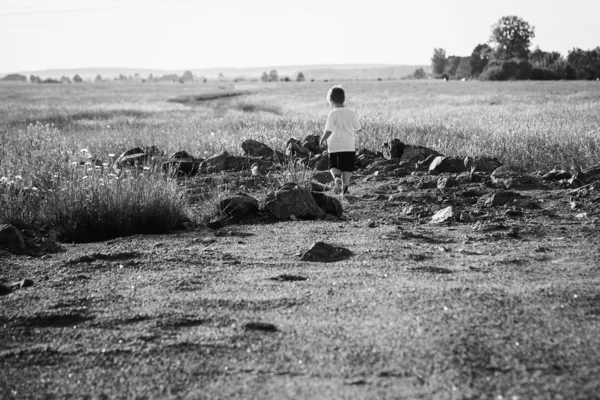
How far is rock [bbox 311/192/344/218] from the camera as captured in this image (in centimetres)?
823

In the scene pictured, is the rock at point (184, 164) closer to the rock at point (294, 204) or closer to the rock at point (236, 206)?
the rock at point (236, 206)

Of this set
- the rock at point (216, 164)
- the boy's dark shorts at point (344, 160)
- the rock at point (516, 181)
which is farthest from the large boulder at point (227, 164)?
the rock at point (516, 181)

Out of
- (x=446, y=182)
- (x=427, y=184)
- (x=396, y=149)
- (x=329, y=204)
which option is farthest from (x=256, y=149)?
(x=329, y=204)

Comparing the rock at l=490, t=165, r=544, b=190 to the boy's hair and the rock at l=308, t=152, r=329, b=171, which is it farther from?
the rock at l=308, t=152, r=329, b=171

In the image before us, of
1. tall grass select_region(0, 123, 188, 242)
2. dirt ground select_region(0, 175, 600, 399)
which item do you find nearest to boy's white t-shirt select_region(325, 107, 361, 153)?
tall grass select_region(0, 123, 188, 242)

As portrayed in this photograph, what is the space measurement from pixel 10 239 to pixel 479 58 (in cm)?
12653

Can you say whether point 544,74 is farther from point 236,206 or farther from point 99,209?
point 99,209

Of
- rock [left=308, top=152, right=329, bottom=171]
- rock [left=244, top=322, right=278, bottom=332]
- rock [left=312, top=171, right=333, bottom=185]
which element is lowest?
rock [left=312, top=171, right=333, bottom=185]

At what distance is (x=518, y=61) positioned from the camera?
303 feet

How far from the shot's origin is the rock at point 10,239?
6786 mm

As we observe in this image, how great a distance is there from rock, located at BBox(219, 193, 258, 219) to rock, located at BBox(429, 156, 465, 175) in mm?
3609

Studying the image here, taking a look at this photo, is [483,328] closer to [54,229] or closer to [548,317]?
[548,317]

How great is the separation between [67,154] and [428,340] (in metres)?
7.27

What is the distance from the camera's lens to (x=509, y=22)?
429 feet
